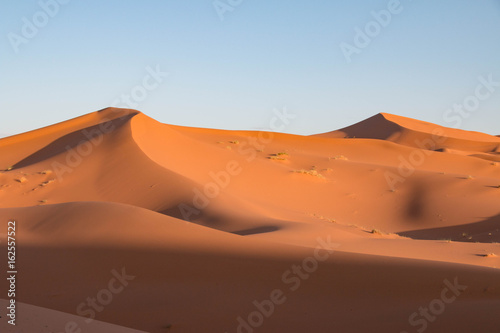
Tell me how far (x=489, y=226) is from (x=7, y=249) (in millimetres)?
14810

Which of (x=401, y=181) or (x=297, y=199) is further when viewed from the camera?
(x=401, y=181)

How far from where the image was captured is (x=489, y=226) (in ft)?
57.8

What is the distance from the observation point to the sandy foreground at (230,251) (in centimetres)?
633

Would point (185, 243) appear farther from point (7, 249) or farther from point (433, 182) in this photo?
point (433, 182)

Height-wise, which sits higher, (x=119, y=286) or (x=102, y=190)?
(x=119, y=286)

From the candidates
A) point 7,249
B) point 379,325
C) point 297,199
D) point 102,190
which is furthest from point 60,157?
point 379,325

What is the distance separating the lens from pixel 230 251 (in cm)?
820

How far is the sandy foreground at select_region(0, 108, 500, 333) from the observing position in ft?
20.8

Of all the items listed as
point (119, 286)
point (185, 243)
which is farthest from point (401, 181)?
point (119, 286)

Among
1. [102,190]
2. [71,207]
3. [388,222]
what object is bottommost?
[388,222]

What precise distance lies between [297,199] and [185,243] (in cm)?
1206

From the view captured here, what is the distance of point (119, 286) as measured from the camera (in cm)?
745

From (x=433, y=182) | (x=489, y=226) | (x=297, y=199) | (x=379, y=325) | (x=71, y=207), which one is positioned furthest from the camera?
(x=433, y=182)

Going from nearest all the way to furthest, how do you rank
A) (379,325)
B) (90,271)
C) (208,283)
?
(379,325)
(208,283)
(90,271)
